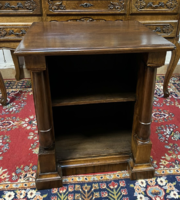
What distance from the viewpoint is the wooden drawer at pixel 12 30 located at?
1311mm

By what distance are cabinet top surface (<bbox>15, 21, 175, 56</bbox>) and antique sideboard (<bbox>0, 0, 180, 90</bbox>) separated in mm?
253

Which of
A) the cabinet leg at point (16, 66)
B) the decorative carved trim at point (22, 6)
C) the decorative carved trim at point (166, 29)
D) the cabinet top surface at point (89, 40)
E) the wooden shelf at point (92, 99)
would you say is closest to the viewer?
the cabinet top surface at point (89, 40)

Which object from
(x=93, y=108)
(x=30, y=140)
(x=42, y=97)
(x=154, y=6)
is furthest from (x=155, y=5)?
(x=30, y=140)

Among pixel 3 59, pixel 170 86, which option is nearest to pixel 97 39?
pixel 170 86

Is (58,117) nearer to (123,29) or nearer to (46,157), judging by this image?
(46,157)

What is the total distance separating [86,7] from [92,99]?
661mm

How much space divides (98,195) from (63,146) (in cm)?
27

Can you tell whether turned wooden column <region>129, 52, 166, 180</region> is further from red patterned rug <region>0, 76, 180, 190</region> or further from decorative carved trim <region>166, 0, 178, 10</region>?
decorative carved trim <region>166, 0, 178, 10</region>

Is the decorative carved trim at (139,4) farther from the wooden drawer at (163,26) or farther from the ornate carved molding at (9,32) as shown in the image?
the ornate carved molding at (9,32)

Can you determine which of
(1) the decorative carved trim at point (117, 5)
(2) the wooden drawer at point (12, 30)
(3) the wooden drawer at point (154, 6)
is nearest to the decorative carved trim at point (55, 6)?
(2) the wooden drawer at point (12, 30)

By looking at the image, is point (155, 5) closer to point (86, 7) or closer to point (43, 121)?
point (86, 7)

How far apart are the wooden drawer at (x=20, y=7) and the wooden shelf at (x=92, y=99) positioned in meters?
0.66

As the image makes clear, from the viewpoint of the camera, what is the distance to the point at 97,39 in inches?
33.2

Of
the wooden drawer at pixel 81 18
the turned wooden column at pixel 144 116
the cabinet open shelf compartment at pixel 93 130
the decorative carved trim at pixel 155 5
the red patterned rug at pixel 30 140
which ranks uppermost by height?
the decorative carved trim at pixel 155 5
